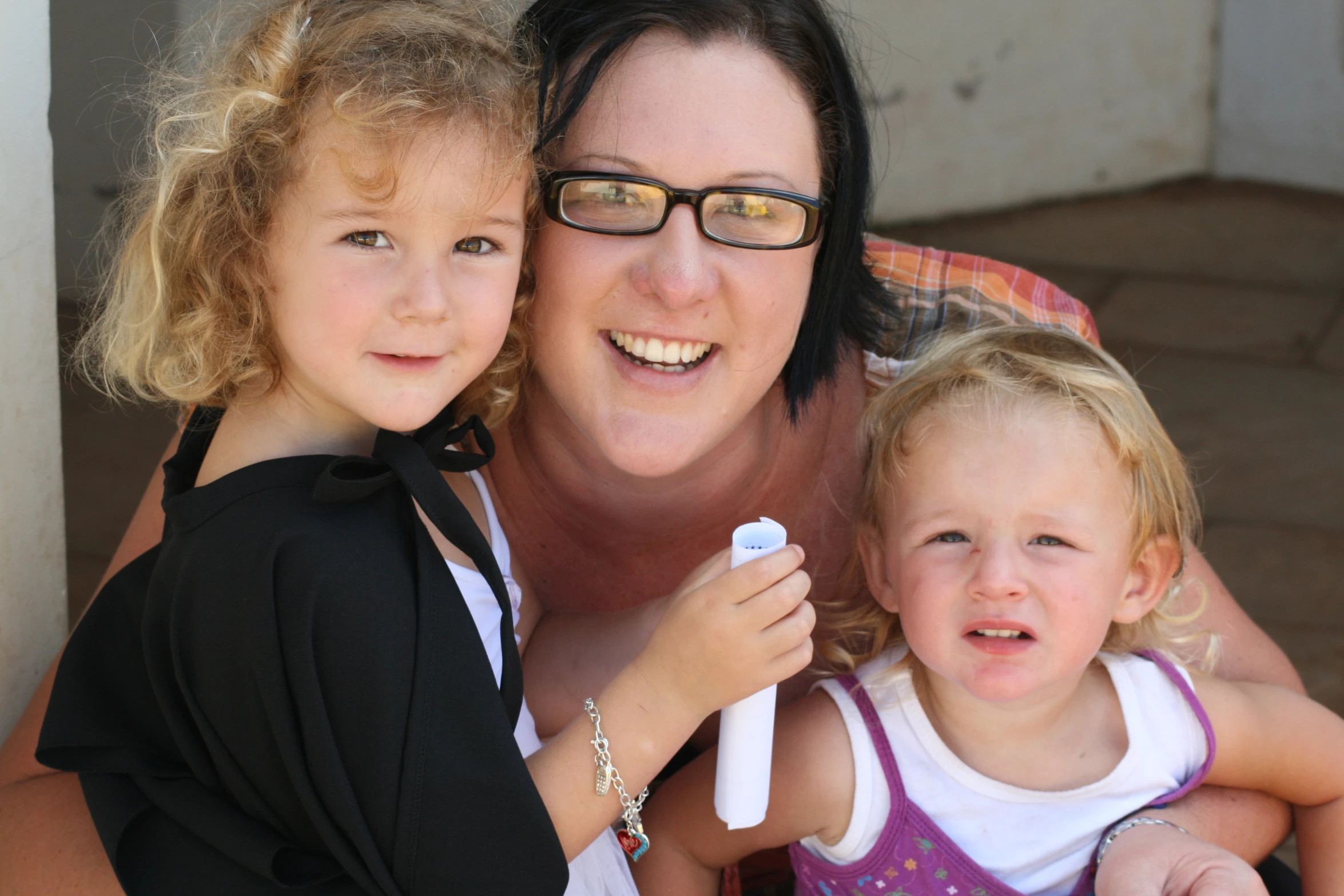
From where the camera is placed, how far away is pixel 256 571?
1.48 metres

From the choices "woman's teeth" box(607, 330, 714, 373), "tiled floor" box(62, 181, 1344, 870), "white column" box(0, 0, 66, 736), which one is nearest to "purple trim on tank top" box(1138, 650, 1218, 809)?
"woman's teeth" box(607, 330, 714, 373)

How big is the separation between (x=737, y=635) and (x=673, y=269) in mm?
464

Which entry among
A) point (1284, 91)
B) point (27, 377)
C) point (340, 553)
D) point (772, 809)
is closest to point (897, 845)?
point (772, 809)

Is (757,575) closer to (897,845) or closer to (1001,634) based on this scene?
(1001,634)

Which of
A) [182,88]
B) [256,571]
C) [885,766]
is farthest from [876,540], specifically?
[182,88]

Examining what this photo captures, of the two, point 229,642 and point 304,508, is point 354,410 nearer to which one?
point 304,508

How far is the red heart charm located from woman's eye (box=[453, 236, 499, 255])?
741mm

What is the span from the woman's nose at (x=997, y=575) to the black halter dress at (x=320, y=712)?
0.59m

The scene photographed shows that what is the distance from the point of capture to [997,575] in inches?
67.7

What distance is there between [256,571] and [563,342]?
1.78 ft

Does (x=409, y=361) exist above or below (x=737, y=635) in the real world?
above

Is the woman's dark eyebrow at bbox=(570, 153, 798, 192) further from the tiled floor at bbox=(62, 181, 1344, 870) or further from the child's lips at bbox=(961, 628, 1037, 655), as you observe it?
the tiled floor at bbox=(62, 181, 1344, 870)

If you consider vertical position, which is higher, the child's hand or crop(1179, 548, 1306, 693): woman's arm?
the child's hand

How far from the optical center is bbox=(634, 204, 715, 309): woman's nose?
1746 millimetres
